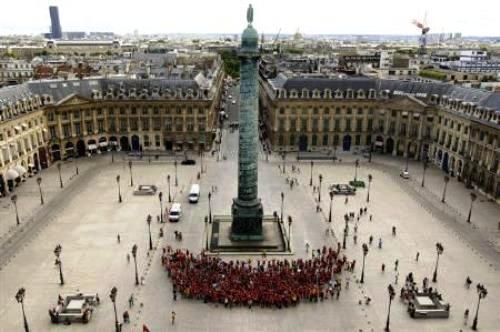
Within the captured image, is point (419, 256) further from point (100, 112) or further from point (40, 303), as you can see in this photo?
point (100, 112)

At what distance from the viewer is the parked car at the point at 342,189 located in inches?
3201

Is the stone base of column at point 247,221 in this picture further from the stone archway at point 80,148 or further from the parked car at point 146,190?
the stone archway at point 80,148

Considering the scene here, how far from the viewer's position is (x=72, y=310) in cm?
4484

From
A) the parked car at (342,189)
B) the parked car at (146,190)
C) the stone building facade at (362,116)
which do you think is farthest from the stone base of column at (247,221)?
the stone building facade at (362,116)

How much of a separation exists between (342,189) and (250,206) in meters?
28.4

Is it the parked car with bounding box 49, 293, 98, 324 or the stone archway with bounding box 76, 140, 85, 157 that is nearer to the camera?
the parked car with bounding box 49, 293, 98, 324

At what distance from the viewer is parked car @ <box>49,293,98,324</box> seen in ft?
145

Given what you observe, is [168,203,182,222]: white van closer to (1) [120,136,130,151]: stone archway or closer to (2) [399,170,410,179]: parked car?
(1) [120,136,130,151]: stone archway

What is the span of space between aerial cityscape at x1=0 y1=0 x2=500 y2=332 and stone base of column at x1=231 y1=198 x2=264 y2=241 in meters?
0.20

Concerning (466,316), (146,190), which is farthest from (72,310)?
(466,316)

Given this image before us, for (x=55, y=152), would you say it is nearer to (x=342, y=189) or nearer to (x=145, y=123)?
A: (x=145, y=123)

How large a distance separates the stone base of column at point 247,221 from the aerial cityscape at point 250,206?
0.20m

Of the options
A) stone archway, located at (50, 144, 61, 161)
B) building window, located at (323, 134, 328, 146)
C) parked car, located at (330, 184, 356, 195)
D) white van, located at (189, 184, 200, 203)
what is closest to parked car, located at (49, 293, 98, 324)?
white van, located at (189, 184, 200, 203)

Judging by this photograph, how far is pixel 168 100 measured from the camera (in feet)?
347
